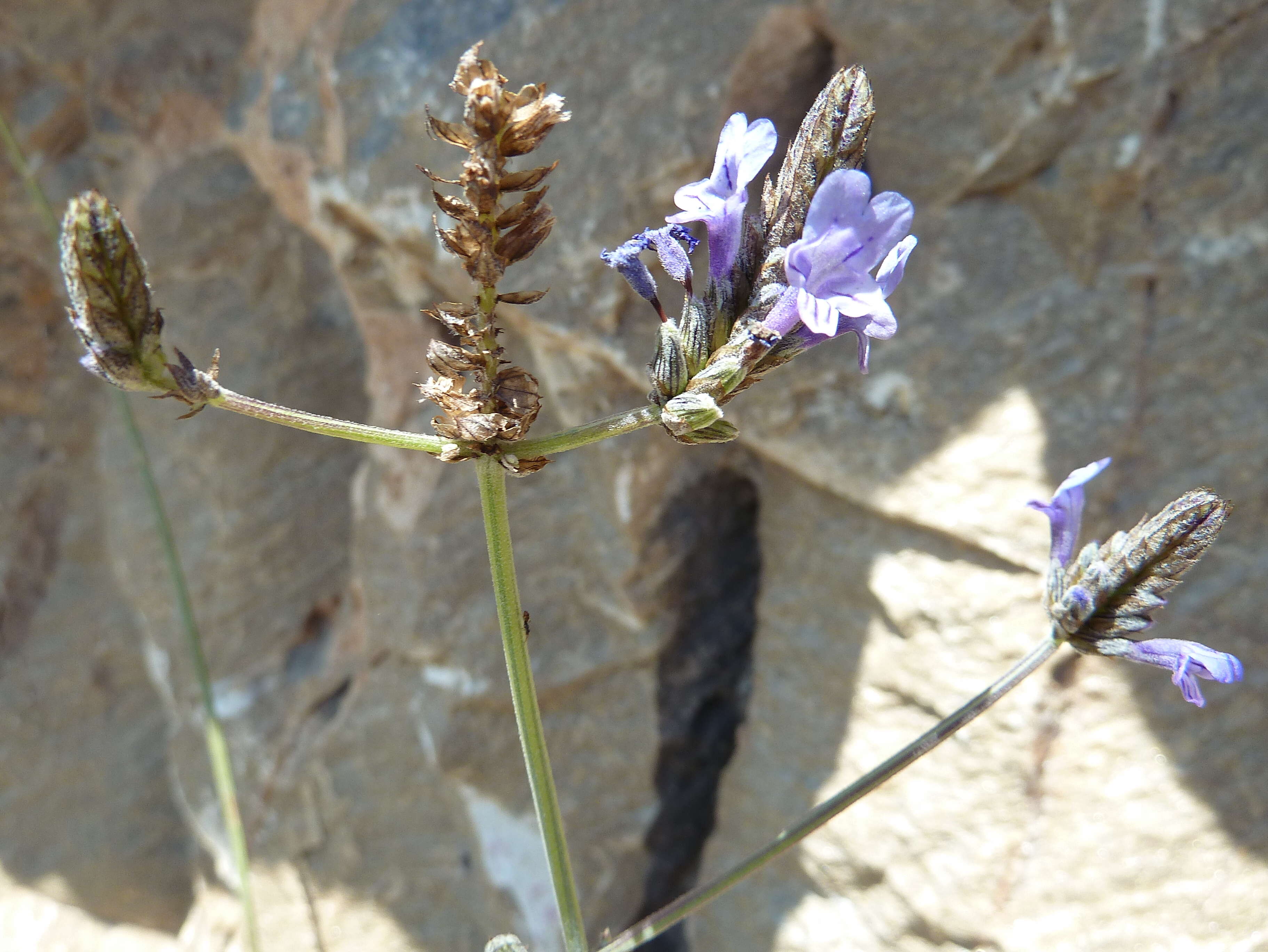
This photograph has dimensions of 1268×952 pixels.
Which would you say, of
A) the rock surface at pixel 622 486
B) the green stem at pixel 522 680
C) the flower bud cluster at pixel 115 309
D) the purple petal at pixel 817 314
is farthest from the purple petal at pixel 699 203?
the rock surface at pixel 622 486

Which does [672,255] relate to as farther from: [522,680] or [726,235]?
[522,680]

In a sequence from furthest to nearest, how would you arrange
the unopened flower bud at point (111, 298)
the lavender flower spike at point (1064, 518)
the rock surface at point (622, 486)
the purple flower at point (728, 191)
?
the rock surface at point (622, 486), the lavender flower spike at point (1064, 518), the purple flower at point (728, 191), the unopened flower bud at point (111, 298)

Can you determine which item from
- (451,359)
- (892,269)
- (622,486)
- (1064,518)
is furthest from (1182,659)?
(622,486)

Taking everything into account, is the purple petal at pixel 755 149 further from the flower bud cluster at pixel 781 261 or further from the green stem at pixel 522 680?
the green stem at pixel 522 680

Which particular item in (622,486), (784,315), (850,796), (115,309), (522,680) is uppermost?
(622,486)

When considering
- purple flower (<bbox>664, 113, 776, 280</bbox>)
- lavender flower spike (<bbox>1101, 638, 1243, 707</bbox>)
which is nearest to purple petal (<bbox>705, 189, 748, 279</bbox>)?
purple flower (<bbox>664, 113, 776, 280</bbox>)

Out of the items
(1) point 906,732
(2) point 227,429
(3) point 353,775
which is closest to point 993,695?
(1) point 906,732

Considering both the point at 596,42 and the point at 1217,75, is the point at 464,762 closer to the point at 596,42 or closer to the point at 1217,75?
the point at 596,42
